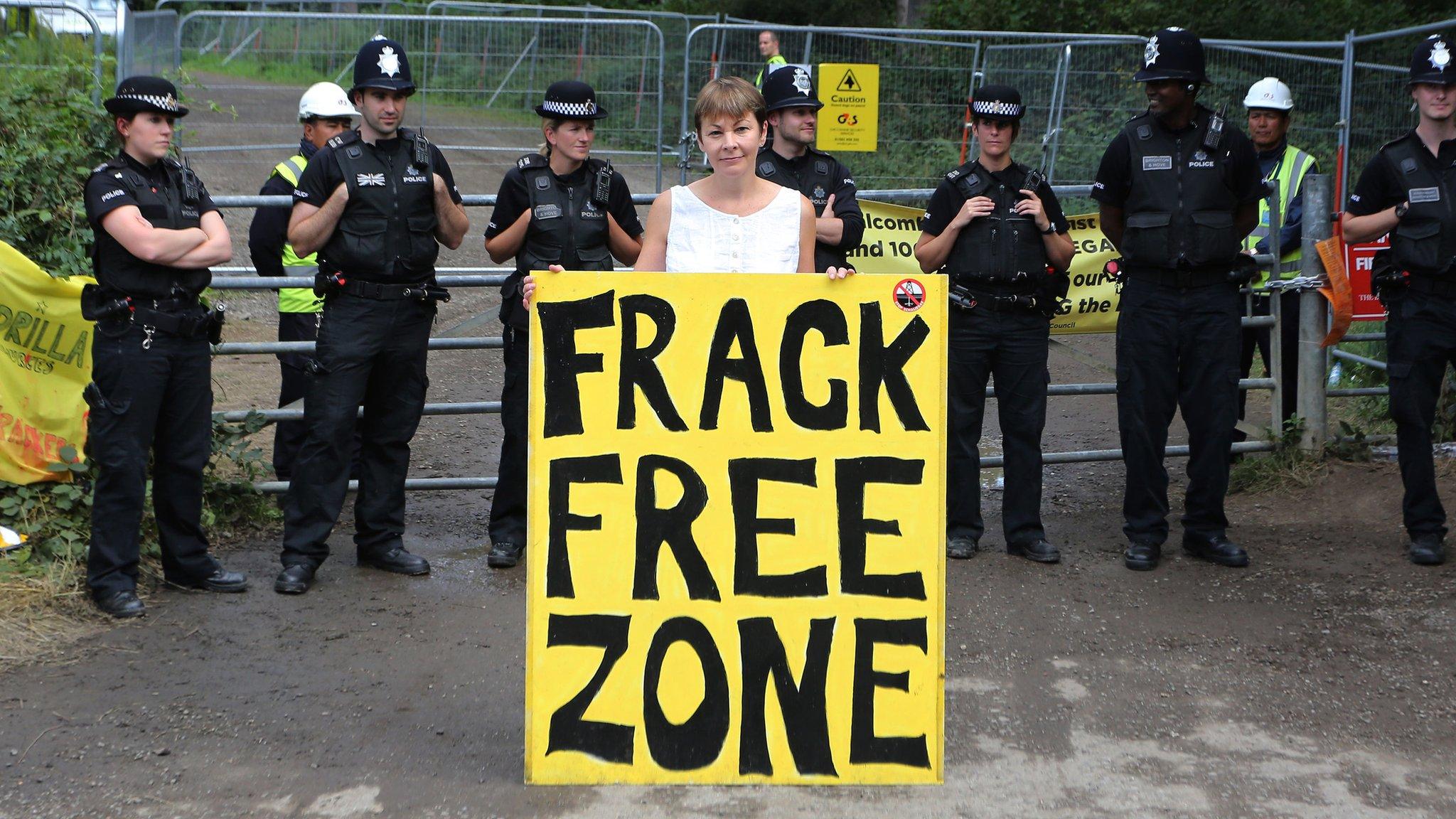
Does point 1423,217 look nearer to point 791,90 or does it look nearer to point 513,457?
point 791,90

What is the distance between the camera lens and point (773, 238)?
453cm

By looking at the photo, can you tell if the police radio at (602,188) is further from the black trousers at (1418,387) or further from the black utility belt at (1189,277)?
the black trousers at (1418,387)

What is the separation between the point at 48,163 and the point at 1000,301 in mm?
4402

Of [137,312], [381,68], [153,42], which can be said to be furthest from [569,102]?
[153,42]

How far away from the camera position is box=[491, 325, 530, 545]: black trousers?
6629mm

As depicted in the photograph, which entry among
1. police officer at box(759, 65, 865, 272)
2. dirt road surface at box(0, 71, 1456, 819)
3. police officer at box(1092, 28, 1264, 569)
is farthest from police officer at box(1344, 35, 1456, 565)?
police officer at box(759, 65, 865, 272)

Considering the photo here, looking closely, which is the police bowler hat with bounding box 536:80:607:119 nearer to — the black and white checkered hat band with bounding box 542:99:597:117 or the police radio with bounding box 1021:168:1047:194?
the black and white checkered hat band with bounding box 542:99:597:117

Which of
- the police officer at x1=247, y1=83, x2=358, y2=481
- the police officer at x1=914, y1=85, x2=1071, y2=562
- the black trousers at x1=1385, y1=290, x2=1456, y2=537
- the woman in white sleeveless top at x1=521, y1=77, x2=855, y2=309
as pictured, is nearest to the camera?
the woman in white sleeveless top at x1=521, y1=77, x2=855, y2=309

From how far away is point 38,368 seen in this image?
6422mm

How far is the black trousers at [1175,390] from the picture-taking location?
6605mm

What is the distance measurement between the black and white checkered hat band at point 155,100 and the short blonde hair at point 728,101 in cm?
252

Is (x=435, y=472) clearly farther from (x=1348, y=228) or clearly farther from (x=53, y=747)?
(x=1348, y=228)

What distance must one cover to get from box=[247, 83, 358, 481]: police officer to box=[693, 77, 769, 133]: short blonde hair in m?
3.77

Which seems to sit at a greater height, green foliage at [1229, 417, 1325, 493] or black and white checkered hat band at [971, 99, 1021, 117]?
black and white checkered hat band at [971, 99, 1021, 117]
